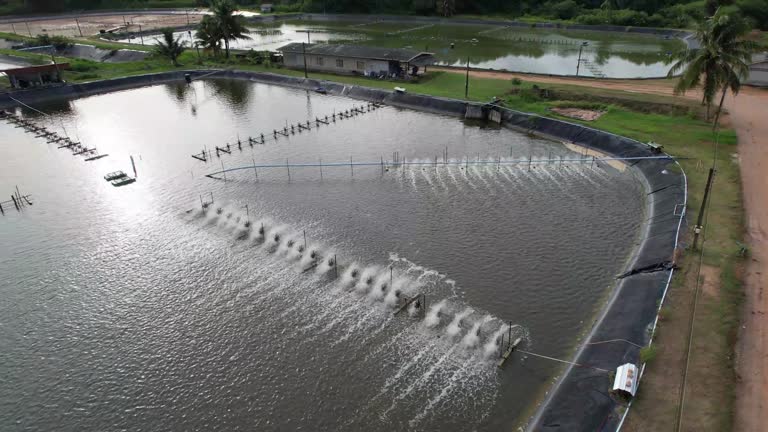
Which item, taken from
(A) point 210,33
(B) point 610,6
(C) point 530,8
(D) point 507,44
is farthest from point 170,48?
(B) point 610,6

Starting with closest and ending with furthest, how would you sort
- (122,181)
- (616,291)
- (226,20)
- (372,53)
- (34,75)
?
(616,291), (122,181), (34,75), (372,53), (226,20)

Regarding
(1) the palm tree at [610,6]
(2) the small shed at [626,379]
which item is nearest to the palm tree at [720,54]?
(2) the small shed at [626,379]

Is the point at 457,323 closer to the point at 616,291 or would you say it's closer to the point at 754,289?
the point at 616,291

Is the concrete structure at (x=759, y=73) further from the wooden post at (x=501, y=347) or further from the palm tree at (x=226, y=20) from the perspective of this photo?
the palm tree at (x=226, y=20)

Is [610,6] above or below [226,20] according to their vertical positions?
above

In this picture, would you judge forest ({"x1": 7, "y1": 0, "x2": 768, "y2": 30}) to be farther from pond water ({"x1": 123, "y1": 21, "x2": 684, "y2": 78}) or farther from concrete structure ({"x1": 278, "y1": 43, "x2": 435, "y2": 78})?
concrete structure ({"x1": 278, "y1": 43, "x2": 435, "y2": 78})
